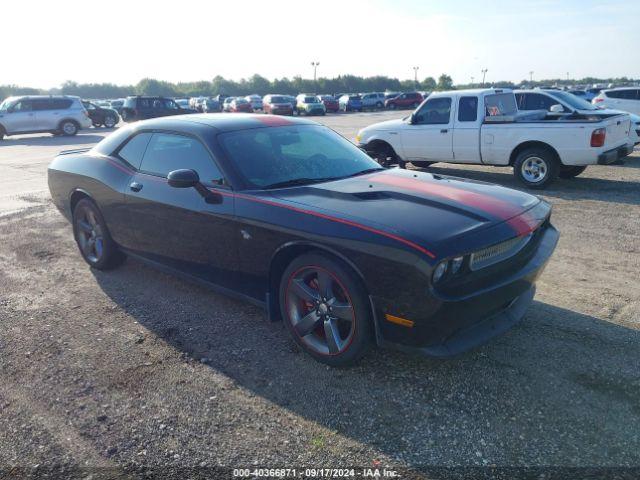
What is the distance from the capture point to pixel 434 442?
2.65 meters

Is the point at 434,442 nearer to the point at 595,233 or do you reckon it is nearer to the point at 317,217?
the point at 317,217

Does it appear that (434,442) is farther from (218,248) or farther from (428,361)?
(218,248)

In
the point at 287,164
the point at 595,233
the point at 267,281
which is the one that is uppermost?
the point at 287,164

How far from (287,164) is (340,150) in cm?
72

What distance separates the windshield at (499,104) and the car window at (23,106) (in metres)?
19.7

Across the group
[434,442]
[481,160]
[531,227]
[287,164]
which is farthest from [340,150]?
[481,160]

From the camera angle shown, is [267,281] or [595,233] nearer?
[267,281]

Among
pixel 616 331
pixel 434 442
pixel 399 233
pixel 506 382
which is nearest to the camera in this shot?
pixel 434 442

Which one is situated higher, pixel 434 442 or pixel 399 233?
pixel 399 233

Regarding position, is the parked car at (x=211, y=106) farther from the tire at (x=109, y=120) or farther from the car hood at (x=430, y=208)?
the car hood at (x=430, y=208)

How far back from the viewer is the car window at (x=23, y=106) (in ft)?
70.6

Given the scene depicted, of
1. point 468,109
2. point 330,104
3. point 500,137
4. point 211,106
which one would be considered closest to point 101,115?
point 211,106

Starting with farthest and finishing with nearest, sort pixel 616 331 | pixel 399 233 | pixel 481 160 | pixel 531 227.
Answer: pixel 481 160, pixel 616 331, pixel 531 227, pixel 399 233

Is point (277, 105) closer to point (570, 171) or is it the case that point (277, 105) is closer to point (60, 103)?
point (60, 103)
